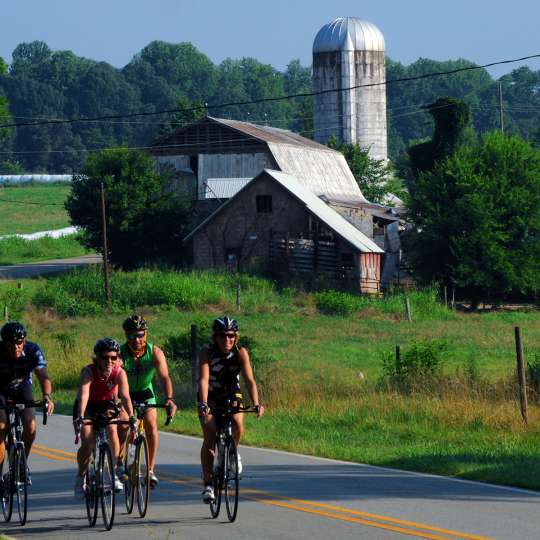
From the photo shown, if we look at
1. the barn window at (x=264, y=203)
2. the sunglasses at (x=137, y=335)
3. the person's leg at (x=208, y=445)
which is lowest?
the person's leg at (x=208, y=445)

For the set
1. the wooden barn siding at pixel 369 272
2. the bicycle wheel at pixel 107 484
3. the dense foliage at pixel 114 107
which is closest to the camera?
the bicycle wheel at pixel 107 484

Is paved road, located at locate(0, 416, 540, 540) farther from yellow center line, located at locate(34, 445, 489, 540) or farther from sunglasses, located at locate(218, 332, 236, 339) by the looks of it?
sunglasses, located at locate(218, 332, 236, 339)

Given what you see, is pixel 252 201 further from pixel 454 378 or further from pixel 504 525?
pixel 504 525

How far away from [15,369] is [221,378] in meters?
1.91

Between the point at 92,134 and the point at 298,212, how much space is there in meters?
112

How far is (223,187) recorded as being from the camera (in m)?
69.6

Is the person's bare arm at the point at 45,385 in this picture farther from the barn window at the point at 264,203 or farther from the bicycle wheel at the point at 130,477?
the barn window at the point at 264,203

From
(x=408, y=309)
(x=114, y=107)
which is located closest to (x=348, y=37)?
(x=408, y=309)

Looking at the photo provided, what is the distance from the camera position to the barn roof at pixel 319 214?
60.2 m

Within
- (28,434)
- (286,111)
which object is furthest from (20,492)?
(286,111)

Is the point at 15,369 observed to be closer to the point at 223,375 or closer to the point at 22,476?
the point at 22,476

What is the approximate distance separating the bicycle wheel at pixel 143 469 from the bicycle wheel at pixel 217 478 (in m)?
0.61

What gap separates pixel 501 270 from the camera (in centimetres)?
5756

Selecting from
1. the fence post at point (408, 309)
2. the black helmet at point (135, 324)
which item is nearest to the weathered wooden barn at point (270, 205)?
the fence post at point (408, 309)
